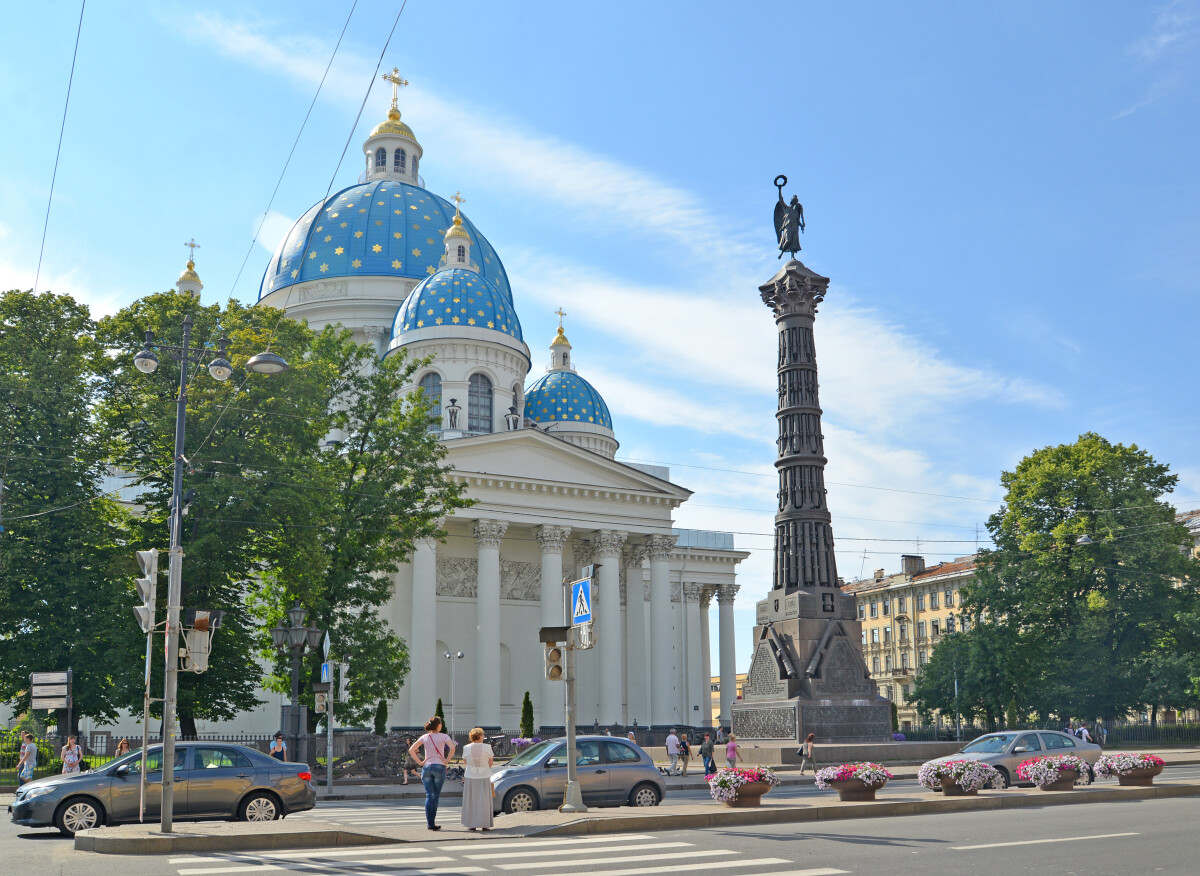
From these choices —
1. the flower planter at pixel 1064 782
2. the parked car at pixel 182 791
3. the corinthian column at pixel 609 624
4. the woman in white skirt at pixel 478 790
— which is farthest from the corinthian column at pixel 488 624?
the woman in white skirt at pixel 478 790

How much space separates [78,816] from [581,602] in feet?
26.5

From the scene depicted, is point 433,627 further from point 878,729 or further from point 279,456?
point 878,729

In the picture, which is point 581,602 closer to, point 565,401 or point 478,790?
point 478,790

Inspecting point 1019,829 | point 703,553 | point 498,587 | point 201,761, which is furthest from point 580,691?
point 1019,829

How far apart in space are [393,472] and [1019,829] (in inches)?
987

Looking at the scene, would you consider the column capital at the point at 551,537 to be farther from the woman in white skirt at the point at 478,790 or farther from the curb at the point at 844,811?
the woman in white skirt at the point at 478,790

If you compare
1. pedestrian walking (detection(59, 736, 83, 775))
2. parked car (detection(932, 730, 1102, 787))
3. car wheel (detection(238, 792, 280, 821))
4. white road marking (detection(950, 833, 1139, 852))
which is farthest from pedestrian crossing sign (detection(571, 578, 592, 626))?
pedestrian walking (detection(59, 736, 83, 775))

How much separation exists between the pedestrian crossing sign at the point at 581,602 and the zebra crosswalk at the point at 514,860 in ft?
11.6

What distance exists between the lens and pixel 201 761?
57.3ft

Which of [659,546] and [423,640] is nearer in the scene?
[423,640]

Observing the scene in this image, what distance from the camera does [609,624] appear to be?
52125mm

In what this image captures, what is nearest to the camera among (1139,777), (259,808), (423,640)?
(259,808)

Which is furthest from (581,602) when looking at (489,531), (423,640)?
(489,531)

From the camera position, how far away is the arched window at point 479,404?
5981cm
